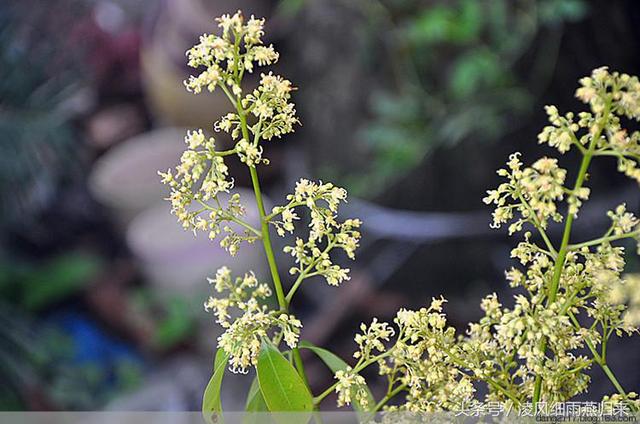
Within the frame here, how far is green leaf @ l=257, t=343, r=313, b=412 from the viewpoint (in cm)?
28

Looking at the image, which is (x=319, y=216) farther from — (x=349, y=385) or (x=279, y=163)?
(x=279, y=163)

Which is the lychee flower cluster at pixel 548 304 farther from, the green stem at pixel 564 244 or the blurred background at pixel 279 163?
the blurred background at pixel 279 163

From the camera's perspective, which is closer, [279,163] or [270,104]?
[270,104]

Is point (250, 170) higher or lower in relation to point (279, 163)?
lower

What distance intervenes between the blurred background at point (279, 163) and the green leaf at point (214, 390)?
86 centimetres

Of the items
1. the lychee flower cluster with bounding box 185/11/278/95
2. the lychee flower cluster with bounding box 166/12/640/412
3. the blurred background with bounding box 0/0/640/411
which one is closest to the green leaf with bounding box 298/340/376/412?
the lychee flower cluster with bounding box 166/12/640/412

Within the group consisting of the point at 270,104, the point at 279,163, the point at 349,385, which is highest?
the point at 279,163

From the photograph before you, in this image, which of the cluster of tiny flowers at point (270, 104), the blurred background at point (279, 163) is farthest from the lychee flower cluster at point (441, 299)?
the blurred background at point (279, 163)

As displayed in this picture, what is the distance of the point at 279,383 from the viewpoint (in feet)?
0.91

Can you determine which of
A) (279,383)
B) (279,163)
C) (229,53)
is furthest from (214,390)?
(279,163)

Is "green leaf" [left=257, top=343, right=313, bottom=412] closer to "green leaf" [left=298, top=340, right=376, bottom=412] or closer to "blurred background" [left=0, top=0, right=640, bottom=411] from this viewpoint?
"green leaf" [left=298, top=340, right=376, bottom=412]

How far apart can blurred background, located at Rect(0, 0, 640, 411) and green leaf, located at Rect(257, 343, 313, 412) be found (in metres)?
0.87

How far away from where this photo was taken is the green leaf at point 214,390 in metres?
0.28

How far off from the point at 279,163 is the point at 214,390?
944 mm
